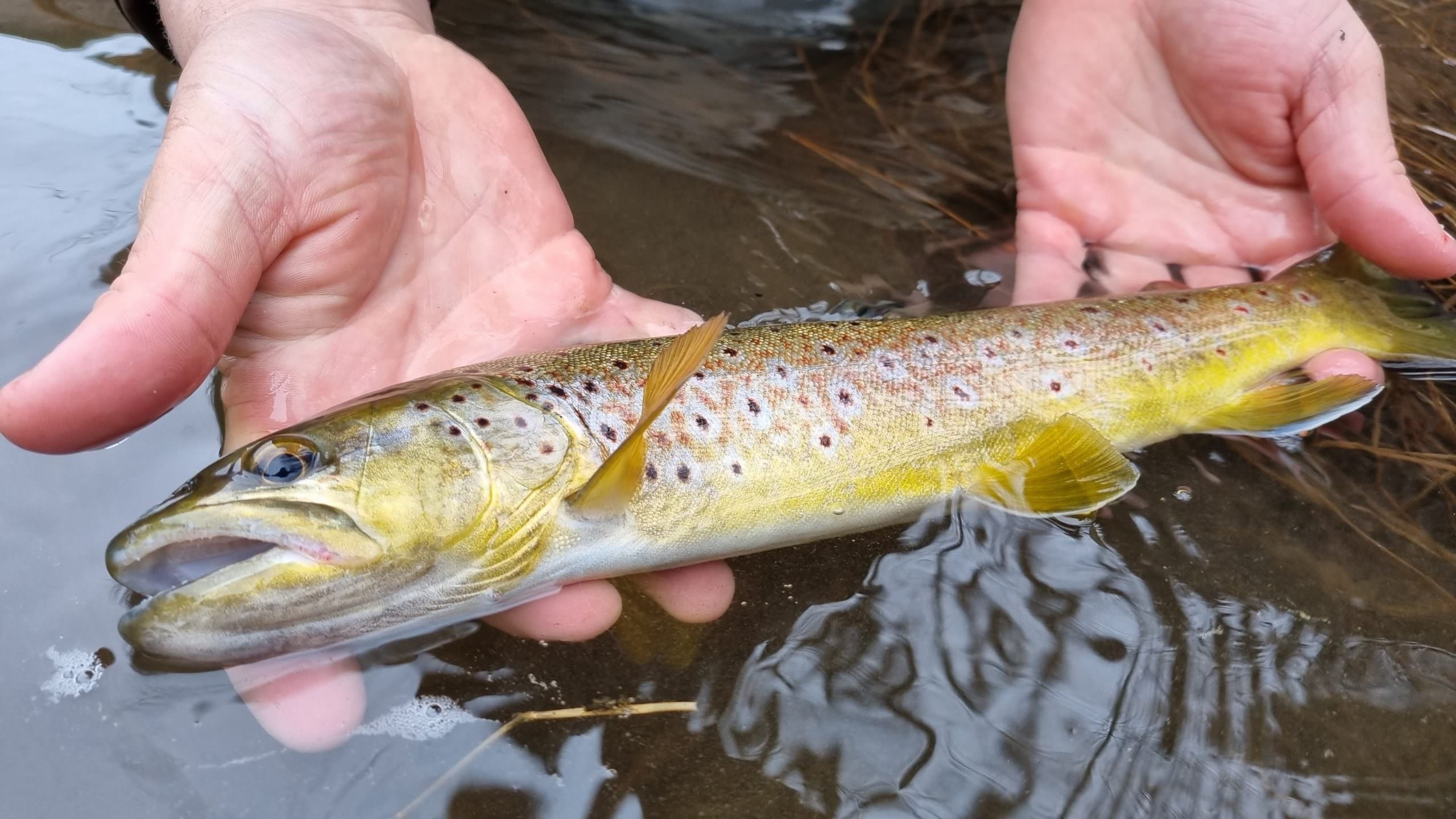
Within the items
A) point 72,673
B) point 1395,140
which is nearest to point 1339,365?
point 1395,140

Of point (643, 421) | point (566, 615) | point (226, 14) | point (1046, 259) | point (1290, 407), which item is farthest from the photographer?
point (1046, 259)

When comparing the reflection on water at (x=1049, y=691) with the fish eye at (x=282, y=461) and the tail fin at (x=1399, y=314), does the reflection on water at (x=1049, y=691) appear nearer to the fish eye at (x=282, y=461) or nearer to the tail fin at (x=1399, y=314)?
the tail fin at (x=1399, y=314)

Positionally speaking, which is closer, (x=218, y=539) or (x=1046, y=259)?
(x=218, y=539)

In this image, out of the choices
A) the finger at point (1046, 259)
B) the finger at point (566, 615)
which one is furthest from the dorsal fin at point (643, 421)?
the finger at point (1046, 259)

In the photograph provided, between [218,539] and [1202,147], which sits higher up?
[1202,147]

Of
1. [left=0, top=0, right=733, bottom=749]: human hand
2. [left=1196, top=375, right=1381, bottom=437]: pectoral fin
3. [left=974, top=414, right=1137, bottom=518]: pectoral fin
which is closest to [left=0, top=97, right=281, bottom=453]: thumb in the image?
[left=0, top=0, right=733, bottom=749]: human hand

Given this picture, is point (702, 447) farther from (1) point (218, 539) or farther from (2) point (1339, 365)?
(2) point (1339, 365)
